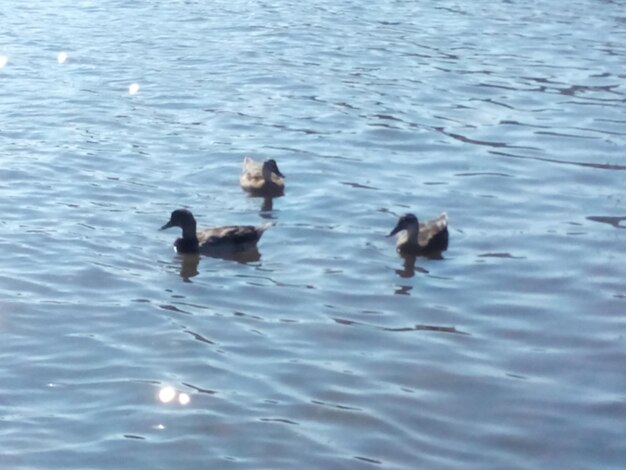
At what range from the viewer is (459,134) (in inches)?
651

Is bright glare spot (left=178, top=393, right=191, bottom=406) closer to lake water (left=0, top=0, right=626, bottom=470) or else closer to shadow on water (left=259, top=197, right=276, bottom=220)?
lake water (left=0, top=0, right=626, bottom=470)

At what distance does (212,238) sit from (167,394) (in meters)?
3.46

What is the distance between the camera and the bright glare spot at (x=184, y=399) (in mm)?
8977

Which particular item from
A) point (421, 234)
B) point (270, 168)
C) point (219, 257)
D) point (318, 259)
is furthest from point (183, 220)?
point (421, 234)

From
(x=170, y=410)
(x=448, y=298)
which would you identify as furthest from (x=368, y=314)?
(x=170, y=410)

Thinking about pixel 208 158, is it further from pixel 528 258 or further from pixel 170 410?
pixel 170 410

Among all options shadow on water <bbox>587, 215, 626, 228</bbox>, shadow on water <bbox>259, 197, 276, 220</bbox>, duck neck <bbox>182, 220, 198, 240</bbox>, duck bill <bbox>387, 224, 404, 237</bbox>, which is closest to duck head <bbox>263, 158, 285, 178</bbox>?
shadow on water <bbox>259, 197, 276, 220</bbox>

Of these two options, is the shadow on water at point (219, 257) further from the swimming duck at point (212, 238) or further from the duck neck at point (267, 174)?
the duck neck at point (267, 174)

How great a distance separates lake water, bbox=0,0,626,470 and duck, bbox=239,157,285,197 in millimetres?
147

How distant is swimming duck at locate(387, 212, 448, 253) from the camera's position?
39.9 ft

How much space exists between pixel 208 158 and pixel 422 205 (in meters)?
2.93

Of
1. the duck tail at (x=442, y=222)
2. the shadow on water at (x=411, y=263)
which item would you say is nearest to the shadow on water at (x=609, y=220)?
the duck tail at (x=442, y=222)

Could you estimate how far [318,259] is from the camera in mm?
12109

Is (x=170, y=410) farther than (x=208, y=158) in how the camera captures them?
No
